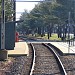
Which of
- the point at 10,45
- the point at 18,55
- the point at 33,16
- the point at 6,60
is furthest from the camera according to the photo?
the point at 33,16

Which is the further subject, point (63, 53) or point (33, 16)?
point (33, 16)

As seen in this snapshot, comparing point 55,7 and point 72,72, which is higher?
point 55,7

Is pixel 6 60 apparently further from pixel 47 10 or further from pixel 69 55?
pixel 47 10

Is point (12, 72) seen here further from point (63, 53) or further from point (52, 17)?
point (52, 17)

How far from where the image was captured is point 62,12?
2805 inches

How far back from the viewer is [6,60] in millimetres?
22812

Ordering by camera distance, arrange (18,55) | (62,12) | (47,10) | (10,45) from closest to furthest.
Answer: (18,55)
(10,45)
(62,12)
(47,10)

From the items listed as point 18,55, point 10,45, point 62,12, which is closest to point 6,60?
point 18,55

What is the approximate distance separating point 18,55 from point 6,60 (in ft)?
10.7

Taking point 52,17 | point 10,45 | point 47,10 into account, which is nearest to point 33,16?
point 47,10

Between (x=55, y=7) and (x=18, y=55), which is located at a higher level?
(x=55, y=7)

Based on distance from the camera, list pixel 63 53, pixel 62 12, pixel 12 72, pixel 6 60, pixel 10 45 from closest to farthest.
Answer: pixel 12 72, pixel 6 60, pixel 63 53, pixel 10 45, pixel 62 12

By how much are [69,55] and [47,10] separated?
54.8 m

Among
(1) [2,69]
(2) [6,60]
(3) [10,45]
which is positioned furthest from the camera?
(3) [10,45]
